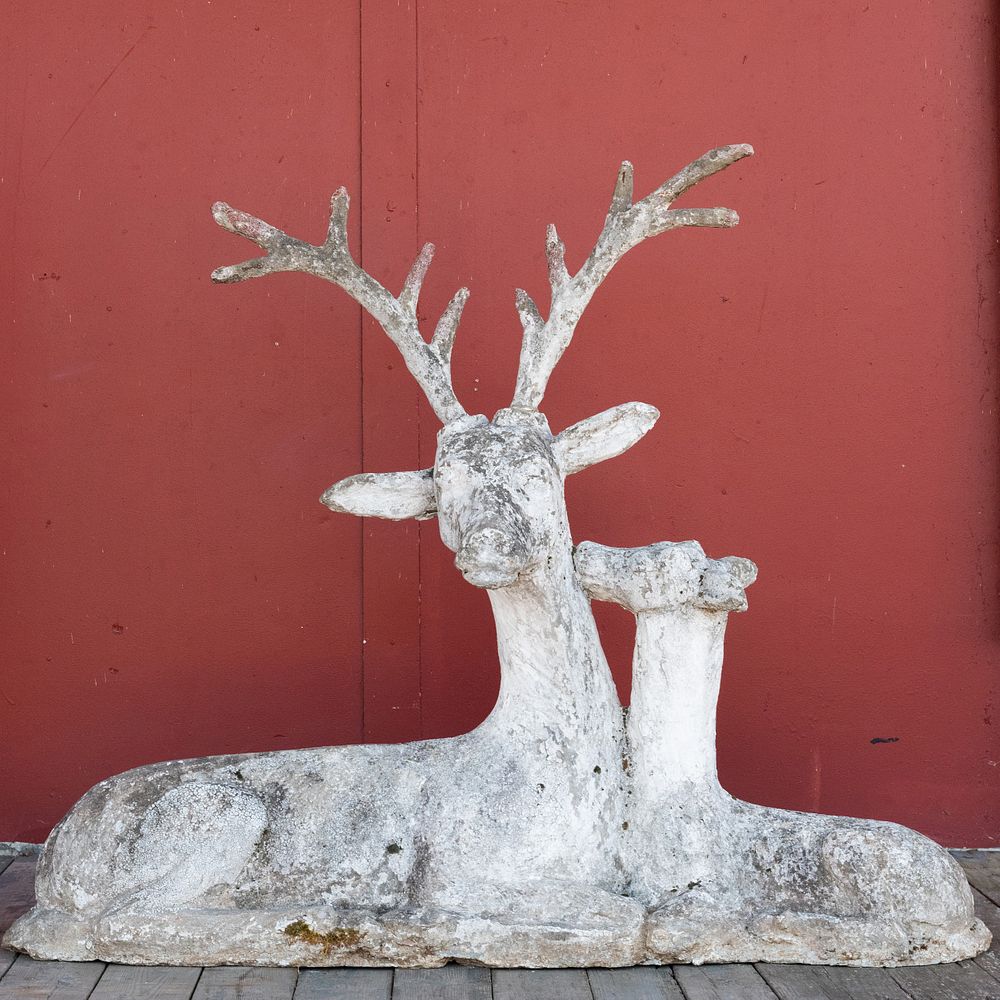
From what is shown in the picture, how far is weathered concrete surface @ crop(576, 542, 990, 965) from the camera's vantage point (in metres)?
2.44

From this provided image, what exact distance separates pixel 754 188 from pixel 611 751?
190 cm

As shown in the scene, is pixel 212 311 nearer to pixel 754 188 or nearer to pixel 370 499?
pixel 370 499

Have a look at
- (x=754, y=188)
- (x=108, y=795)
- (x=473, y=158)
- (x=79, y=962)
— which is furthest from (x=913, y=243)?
(x=79, y=962)

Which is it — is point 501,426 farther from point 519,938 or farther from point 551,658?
point 519,938

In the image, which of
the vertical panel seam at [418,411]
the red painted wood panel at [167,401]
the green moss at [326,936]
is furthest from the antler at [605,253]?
the green moss at [326,936]

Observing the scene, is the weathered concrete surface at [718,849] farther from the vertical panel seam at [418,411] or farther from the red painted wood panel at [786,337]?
the vertical panel seam at [418,411]

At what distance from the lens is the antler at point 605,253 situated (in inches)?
107

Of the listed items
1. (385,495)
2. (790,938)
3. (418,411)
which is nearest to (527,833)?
(790,938)

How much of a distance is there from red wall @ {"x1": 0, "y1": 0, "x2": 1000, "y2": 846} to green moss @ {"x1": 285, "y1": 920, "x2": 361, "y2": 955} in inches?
43.2

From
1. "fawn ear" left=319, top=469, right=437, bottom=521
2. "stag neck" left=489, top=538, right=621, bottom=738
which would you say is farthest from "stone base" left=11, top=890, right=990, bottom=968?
"fawn ear" left=319, top=469, right=437, bottom=521

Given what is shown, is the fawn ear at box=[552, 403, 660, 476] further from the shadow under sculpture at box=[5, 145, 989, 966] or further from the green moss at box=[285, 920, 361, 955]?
the green moss at box=[285, 920, 361, 955]

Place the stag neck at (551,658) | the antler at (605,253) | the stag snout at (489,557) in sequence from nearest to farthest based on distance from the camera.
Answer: the stag snout at (489,557) < the stag neck at (551,658) < the antler at (605,253)

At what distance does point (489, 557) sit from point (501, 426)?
403mm

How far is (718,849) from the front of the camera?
99.7 inches
